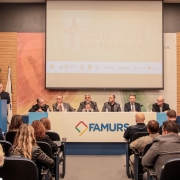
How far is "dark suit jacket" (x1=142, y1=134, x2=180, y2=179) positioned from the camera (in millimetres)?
3057

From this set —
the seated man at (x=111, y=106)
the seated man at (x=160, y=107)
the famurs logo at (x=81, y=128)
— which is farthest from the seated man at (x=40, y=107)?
the seated man at (x=160, y=107)

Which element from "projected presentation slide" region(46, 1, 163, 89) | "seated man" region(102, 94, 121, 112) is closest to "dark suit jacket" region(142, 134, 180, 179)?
"seated man" region(102, 94, 121, 112)

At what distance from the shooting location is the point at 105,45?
344 inches

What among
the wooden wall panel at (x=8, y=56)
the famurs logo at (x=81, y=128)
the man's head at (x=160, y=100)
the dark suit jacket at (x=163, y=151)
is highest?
the wooden wall panel at (x=8, y=56)

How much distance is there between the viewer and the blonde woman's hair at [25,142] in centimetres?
306

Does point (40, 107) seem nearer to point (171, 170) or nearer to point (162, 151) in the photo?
point (162, 151)

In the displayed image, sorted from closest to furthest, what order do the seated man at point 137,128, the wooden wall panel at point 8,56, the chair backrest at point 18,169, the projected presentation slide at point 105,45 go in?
the chair backrest at point 18,169
the seated man at point 137,128
the projected presentation slide at point 105,45
the wooden wall panel at point 8,56

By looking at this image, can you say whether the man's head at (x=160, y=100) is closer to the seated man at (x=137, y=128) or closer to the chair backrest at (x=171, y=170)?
the seated man at (x=137, y=128)

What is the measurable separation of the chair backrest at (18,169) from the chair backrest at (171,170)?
108 centimetres

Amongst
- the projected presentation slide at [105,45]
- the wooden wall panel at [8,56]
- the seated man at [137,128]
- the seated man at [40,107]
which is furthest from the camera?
the wooden wall panel at [8,56]

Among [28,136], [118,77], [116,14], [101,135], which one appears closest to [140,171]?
[28,136]

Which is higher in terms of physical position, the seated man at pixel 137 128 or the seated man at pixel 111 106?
the seated man at pixel 111 106

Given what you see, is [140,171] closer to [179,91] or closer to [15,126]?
[15,126]

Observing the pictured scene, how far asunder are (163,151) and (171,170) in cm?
39
